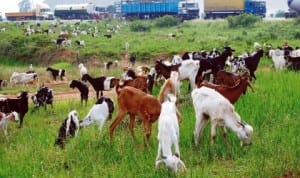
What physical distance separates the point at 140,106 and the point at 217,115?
1497mm

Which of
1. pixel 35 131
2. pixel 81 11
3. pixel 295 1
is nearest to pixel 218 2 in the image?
pixel 295 1

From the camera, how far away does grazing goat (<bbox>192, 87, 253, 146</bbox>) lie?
8781 millimetres

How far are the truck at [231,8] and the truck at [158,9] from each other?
7.35 feet

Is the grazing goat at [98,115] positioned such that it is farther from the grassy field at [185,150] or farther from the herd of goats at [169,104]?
the grassy field at [185,150]

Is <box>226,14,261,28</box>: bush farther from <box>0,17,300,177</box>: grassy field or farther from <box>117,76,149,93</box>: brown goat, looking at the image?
<box>117,76,149,93</box>: brown goat

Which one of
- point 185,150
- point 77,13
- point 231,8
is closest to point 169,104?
point 185,150

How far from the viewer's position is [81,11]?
84562 mm

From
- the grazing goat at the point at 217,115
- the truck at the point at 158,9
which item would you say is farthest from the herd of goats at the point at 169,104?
the truck at the point at 158,9

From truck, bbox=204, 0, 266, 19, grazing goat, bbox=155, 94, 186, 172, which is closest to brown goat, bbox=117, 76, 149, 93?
grazing goat, bbox=155, 94, 186, 172

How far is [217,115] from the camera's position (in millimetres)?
9031

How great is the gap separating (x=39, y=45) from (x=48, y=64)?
3.23m

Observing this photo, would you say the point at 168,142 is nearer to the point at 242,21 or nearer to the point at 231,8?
the point at 242,21

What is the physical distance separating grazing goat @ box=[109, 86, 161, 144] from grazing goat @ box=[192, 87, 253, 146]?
29.8 inches

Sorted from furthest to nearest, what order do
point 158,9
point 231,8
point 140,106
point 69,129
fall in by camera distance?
point 158,9 < point 231,8 < point 69,129 < point 140,106
